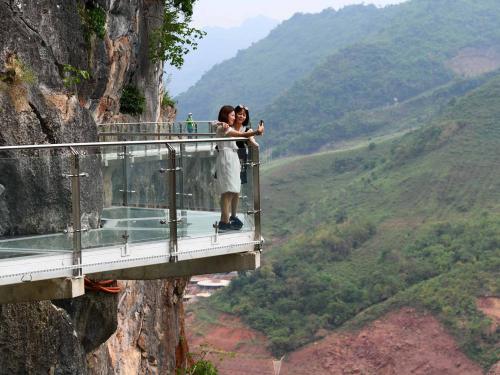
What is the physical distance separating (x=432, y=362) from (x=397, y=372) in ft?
13.6

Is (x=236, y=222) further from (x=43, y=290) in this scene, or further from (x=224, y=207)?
(x=43, y=290)

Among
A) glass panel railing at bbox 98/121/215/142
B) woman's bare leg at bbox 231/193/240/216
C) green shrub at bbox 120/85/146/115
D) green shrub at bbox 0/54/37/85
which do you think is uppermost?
green shrub at bbox 0/54/37/85

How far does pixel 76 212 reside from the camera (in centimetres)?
1064

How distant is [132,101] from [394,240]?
127 m

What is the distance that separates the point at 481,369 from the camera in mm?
116312

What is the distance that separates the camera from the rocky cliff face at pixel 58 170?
1069cm

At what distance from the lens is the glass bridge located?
10328 millimetres

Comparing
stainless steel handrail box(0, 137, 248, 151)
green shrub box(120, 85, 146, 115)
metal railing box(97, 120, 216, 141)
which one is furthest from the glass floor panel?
green shrub box(120, 85, 146, 115)

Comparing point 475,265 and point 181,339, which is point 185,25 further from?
point 475,265

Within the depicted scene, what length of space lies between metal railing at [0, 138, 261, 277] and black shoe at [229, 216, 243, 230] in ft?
0.60

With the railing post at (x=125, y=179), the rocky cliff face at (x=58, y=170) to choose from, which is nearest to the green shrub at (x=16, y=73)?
the rocky cliff face at (x=58, y=170)

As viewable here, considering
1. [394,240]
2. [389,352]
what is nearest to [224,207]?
[389,352]

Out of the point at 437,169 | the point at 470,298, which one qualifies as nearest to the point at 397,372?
the point at 470,298

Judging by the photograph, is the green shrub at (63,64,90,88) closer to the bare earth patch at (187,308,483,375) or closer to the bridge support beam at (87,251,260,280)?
the bridge support beam at (87,251,260,280)
